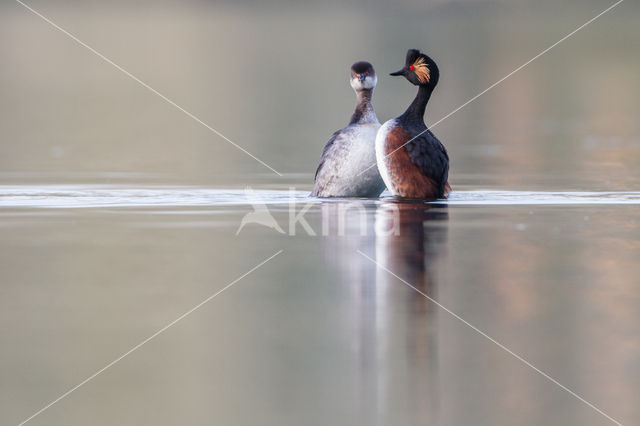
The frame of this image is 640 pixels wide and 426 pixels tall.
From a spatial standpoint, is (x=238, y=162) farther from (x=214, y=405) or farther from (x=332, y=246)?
(x=214, y=405)

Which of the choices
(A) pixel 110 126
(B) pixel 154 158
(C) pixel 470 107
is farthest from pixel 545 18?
(B) pixel 154 158

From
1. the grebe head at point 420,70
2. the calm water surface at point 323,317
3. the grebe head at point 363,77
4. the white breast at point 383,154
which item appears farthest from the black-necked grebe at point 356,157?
the calm water surface at point 323,317

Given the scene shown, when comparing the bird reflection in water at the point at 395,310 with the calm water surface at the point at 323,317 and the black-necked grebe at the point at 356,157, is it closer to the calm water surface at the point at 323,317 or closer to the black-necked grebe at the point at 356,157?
the calm water surface at the point at 323,317

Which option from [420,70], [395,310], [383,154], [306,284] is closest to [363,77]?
[420,70]

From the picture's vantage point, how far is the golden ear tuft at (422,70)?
11.9m

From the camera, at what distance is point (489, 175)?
13945 mm

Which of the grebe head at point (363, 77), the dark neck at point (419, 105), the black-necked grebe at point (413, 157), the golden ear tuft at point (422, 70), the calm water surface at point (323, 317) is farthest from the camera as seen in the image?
the grebe head at point (363, 77)

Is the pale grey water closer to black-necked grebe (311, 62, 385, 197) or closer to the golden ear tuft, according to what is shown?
black-necked grebe (311, 62, 385, 197)

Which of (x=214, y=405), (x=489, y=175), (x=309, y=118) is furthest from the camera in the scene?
(x=309, y=118)

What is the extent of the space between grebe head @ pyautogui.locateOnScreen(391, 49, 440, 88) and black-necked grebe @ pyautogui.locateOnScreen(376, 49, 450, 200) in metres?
0.04

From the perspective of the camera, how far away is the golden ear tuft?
1192 cm

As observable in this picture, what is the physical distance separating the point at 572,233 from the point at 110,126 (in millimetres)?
13725

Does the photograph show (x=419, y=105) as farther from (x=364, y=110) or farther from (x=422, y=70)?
(x=364, y=110)

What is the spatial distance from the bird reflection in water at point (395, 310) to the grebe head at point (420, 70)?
1.67 m
